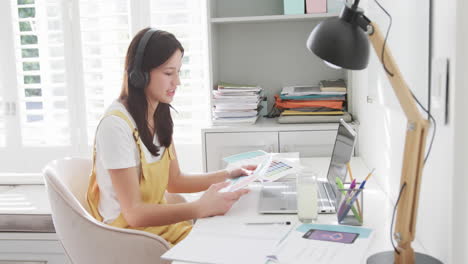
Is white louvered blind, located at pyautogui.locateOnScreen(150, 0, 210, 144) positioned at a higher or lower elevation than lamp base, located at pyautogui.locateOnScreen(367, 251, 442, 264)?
higher

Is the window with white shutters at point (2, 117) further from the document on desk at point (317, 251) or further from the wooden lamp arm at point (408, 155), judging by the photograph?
the wooden lamp arm at point (408, 155)

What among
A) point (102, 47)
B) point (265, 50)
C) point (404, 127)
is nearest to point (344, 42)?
point (404, 127)

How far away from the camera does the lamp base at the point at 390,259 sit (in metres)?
1.09

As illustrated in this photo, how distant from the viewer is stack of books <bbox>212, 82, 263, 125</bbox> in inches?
101

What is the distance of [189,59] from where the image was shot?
288 cm

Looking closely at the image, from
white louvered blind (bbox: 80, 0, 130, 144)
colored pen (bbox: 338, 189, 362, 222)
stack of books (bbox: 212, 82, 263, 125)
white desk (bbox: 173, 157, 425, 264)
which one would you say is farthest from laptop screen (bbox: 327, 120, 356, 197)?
white louvered blind (bbox: 80, 0, 130, 144)

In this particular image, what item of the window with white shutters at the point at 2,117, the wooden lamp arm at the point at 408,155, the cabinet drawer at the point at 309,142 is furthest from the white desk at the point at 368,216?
the window with white shutters at the point at 2,117

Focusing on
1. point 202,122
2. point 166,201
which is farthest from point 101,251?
point 202,122

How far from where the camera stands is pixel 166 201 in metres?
2.04

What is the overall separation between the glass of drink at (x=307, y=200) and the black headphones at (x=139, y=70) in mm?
593

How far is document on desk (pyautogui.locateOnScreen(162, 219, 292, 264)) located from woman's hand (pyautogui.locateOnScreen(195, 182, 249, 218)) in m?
0.07

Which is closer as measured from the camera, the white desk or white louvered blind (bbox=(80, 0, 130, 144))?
the white desk

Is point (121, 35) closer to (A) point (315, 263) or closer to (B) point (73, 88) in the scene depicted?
(B) point (73, 88)

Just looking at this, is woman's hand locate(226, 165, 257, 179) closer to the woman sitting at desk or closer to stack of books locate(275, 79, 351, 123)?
the woman sitting at desk
